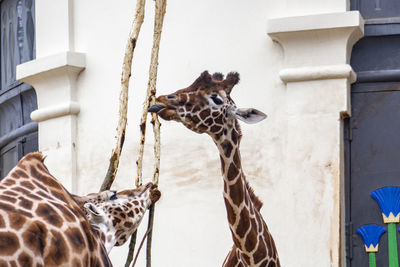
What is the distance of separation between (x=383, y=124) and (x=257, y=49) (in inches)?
62.1

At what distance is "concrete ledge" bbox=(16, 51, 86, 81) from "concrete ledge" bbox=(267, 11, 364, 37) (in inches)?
97.3

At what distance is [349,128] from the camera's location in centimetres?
1202

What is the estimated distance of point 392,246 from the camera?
38.1 feet

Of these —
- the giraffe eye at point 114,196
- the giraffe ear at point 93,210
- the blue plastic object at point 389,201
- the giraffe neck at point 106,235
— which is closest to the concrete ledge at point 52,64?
the giraffe eye at point 114,196

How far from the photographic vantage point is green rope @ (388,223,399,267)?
1159cm

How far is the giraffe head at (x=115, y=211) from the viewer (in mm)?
9133

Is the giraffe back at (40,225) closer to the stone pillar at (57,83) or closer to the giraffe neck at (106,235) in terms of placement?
the giraffe neck at (106,235)

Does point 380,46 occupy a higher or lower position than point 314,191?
higher

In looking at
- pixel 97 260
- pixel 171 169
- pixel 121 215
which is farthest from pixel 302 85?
pixel 97 260

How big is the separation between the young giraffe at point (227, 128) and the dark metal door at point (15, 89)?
4508mm

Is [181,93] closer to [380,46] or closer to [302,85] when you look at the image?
[302,85]

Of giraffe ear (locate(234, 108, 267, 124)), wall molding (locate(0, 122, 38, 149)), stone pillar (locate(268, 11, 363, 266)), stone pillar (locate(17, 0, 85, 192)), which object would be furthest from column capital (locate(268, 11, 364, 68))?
wall molding (locate(0, 122, 38, 149))

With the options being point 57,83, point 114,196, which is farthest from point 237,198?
point 57,83

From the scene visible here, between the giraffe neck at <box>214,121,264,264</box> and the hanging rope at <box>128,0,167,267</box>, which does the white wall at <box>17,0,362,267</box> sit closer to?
the hanging rope at <box>128,0,167,267</box>
